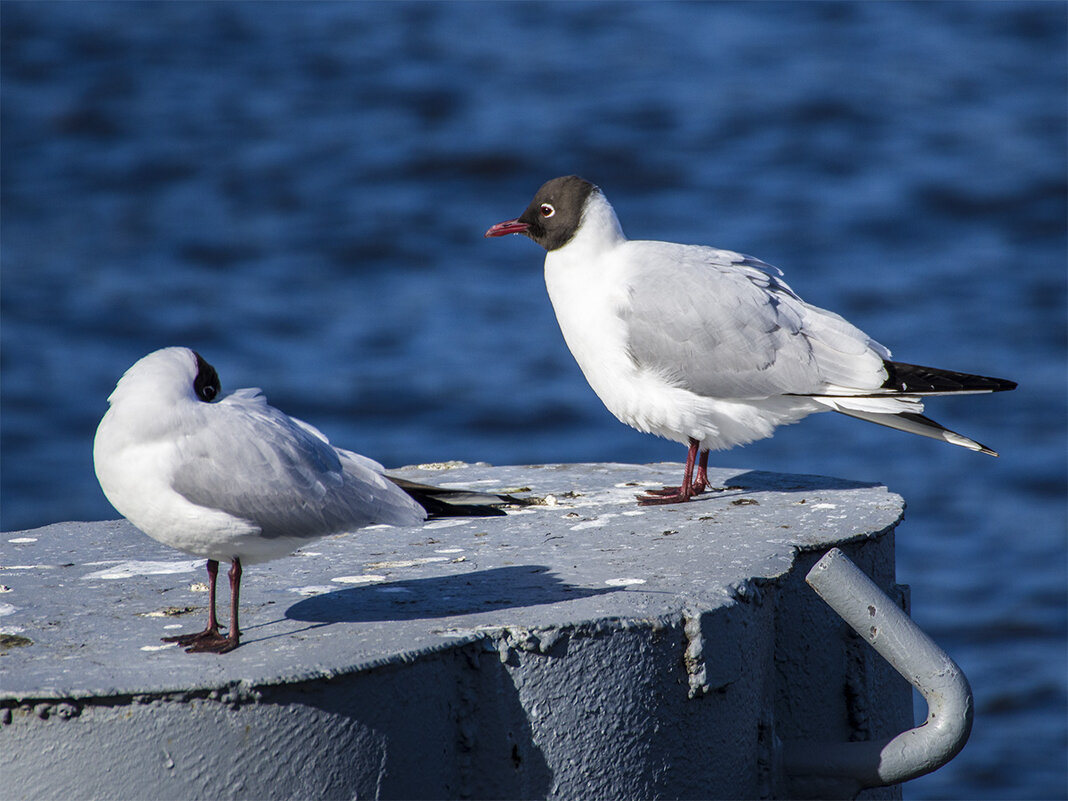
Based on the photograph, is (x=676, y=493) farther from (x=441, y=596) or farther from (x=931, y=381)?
(x=441, y=596)

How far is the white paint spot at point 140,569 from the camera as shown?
453 centimetres

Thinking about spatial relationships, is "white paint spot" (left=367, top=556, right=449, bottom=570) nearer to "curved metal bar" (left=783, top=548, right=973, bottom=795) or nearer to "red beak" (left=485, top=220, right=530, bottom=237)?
"curved metal bar" (left=783, top=548, right=973, bottom=795)

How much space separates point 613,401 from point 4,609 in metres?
2.71

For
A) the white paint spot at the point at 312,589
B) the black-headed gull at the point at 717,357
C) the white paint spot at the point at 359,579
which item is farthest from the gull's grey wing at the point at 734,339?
the white paint spot at the point at 312,589

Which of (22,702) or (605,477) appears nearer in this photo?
(22,702)

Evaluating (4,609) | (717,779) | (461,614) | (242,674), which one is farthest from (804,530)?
(4,609)

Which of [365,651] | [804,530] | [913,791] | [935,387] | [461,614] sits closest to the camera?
[365,651]

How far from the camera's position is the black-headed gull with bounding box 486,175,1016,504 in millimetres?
5688

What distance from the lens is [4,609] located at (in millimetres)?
4141

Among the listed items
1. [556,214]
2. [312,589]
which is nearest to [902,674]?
[312,589]

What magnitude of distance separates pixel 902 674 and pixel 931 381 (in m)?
1.72

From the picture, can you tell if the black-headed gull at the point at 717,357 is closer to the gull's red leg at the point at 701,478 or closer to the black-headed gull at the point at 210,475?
the gull's red leg at the point at 701,478

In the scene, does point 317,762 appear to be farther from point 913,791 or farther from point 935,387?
point 913,791

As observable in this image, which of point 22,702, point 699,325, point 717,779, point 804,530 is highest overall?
point 699,325
